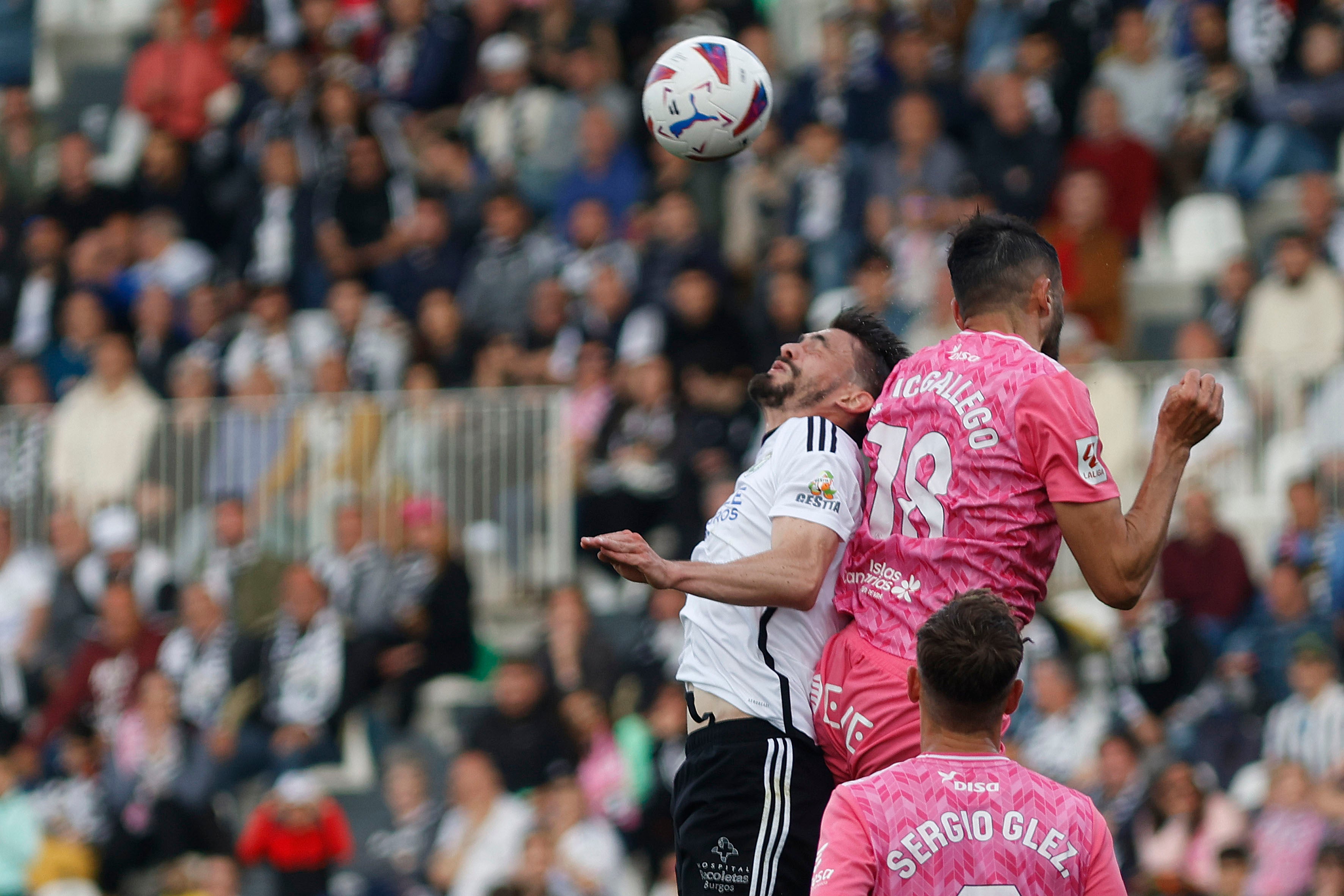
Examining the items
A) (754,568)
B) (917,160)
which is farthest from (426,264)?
(754,568)

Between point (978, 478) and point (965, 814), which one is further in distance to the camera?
point (978, 478)

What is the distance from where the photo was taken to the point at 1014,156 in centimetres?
1343

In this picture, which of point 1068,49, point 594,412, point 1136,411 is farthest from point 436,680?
point 1068,49

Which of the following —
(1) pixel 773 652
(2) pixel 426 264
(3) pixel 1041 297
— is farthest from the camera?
(2) pixel 426 264

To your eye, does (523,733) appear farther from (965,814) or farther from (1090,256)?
(965,814)

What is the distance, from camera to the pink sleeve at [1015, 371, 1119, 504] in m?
4.93

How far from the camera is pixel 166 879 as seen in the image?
13.2 m

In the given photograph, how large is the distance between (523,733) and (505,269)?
12.3 ft

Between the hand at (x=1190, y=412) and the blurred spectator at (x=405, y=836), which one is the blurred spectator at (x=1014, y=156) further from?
the hand at (x=1190, y=412)

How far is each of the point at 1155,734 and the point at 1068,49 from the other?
17.3 feet

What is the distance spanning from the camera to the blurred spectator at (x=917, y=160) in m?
13.5

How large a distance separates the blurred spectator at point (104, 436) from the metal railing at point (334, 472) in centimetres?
1

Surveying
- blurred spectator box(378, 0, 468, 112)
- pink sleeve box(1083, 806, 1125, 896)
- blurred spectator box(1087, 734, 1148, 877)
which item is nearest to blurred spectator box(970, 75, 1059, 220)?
blurred spectator box(1087, 734, 1148, 877)

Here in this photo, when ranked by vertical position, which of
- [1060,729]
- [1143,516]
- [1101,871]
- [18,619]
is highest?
[1143,516]
